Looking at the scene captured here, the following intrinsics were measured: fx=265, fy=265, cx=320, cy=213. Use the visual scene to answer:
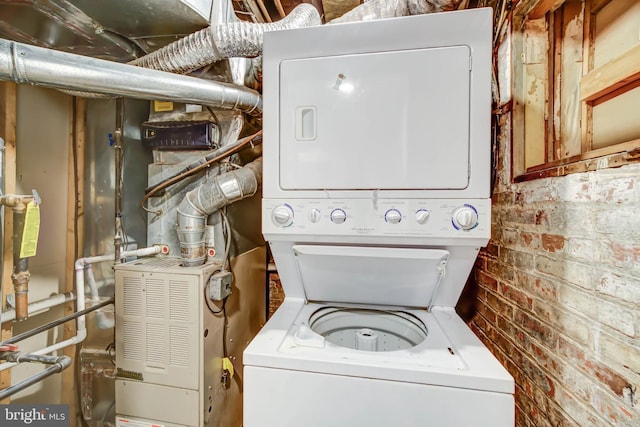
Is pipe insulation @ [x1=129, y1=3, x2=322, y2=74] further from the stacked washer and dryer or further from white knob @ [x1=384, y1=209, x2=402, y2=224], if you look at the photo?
white knob @ [x1=384, y1=209, x2=402, y2=224]

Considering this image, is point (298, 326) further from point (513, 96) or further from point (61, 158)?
point (61, 158)

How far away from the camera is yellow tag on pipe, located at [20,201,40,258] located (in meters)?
1.06

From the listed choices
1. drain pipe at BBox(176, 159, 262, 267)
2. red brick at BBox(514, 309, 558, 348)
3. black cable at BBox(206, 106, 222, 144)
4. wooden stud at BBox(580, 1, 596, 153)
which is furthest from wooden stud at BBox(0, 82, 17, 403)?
wooden stud at BBox(580, 1, 596, 153)

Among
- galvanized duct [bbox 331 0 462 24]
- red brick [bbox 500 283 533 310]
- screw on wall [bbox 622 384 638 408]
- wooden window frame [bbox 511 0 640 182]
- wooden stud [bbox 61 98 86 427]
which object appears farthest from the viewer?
wooden stud [bbox 61 98 86 427]

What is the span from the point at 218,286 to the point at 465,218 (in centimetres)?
114

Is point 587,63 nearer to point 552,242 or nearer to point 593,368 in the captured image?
point 552,242

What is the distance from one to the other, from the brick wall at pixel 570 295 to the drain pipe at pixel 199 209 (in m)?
1.31

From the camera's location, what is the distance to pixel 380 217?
3.26 feet

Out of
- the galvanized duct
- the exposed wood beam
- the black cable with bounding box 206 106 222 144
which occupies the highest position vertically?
the galvanized duct

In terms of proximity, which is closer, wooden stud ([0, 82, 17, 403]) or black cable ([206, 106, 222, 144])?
wooden stud ([0, 82, 17, 403])

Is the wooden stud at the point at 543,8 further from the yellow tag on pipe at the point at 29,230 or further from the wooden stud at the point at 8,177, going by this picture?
the wooden stud at the point at 8,177

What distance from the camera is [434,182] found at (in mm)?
957

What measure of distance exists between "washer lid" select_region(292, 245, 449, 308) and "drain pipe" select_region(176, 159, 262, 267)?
53cm

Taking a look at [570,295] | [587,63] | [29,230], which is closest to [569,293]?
[570,295]
